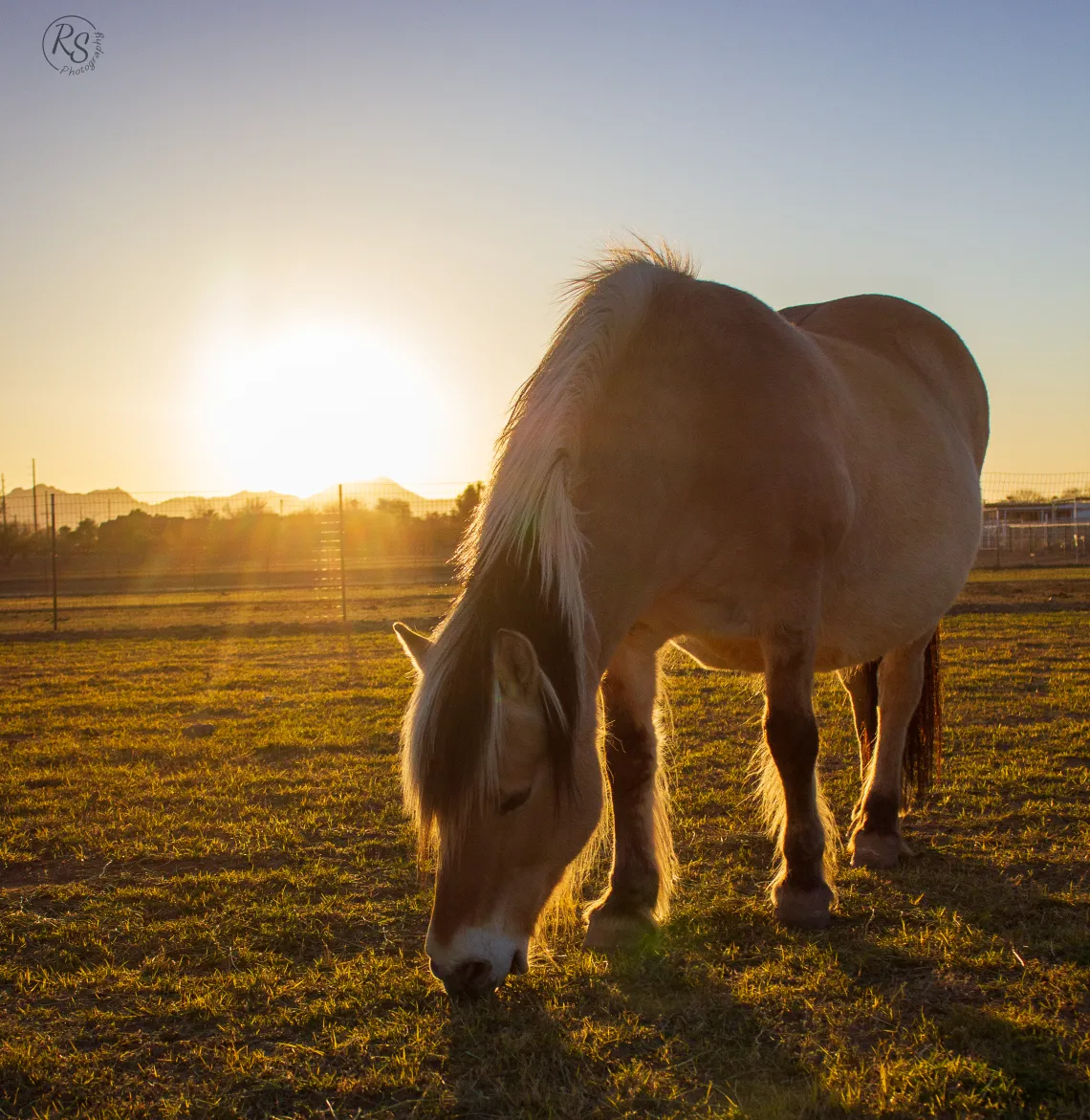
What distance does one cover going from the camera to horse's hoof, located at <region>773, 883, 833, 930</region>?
290 centimetres

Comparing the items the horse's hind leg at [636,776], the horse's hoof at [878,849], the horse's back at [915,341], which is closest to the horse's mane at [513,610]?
the horse's hind leg at [636,776]

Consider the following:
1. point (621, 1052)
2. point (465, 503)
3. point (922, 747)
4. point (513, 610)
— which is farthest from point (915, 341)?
point (465, 503)

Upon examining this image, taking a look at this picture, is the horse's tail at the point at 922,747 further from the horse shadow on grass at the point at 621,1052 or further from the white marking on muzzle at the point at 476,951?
the white marking on muzzle at the point at 476,951

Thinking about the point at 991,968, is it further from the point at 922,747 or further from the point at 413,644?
the point at 413,644

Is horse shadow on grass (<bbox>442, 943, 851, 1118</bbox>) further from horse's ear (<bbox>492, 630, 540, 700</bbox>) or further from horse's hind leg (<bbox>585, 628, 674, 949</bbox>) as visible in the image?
horse's ear (<bbox>492, 630, 540, 700</bbox>)

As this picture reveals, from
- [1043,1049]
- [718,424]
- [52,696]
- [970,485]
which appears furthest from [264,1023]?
[52,696]

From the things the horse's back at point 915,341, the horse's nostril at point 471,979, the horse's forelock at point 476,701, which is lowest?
the horse's nostril at point 471,979

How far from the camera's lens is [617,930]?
115 inches

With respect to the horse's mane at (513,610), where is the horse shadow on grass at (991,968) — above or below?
below

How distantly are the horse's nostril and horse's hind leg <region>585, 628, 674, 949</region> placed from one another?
82 cm

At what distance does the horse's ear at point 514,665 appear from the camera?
2.18 m

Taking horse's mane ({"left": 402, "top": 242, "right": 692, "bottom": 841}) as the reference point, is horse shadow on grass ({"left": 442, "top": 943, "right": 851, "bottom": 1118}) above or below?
below

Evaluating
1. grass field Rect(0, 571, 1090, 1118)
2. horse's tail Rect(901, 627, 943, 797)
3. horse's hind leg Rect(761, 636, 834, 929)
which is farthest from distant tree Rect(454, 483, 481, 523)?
horse's hind leg Rect(761, 636, 834, 929)

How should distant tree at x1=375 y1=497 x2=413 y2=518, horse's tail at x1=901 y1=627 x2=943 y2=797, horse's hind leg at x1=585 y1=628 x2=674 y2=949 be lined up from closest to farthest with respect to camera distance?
horse's hind leg at x1=585 y1=628 x2=674 y2=949
horse's tail at x1=901 y1=627 x2=943 y2=797
distant tree at x1=375 y1=497 x2=413 y2=518
